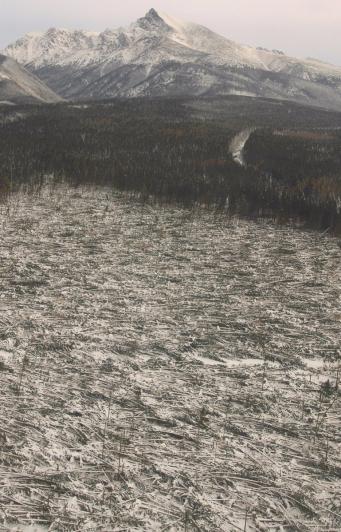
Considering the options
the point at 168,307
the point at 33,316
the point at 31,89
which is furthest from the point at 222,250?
the point at 31,89

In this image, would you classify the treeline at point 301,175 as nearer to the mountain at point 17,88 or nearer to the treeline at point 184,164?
the treeline at point 184,164

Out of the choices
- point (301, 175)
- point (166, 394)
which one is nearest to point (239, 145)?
point (301, 175)

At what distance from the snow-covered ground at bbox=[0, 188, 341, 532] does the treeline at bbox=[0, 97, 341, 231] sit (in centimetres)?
898

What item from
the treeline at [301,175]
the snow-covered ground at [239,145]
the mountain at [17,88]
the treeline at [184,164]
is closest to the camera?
the treeline at [301,175]

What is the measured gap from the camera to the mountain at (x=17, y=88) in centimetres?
10021

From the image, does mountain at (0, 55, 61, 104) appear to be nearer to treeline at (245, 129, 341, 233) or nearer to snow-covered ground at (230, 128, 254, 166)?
snow-covered ground at (230, 128, 254, 166)

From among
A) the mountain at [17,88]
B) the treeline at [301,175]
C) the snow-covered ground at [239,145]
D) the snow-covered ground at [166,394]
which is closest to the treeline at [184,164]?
the treeline at [301,175]

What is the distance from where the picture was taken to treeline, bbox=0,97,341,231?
20.5 metres

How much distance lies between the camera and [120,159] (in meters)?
29.9

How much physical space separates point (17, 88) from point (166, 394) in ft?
420

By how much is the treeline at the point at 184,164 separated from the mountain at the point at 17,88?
5517 centimetres

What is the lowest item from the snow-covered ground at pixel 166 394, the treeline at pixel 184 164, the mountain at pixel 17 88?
the snow-covered ground at pixel 166 394

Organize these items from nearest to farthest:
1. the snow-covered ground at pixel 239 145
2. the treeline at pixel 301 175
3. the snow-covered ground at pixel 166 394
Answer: the snow-covered ground at pixel 166 394
the treeline at pixel 301 175
the snow-covered ground at pixel 239 145

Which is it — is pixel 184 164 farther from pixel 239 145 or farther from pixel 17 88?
pixel 17 88
